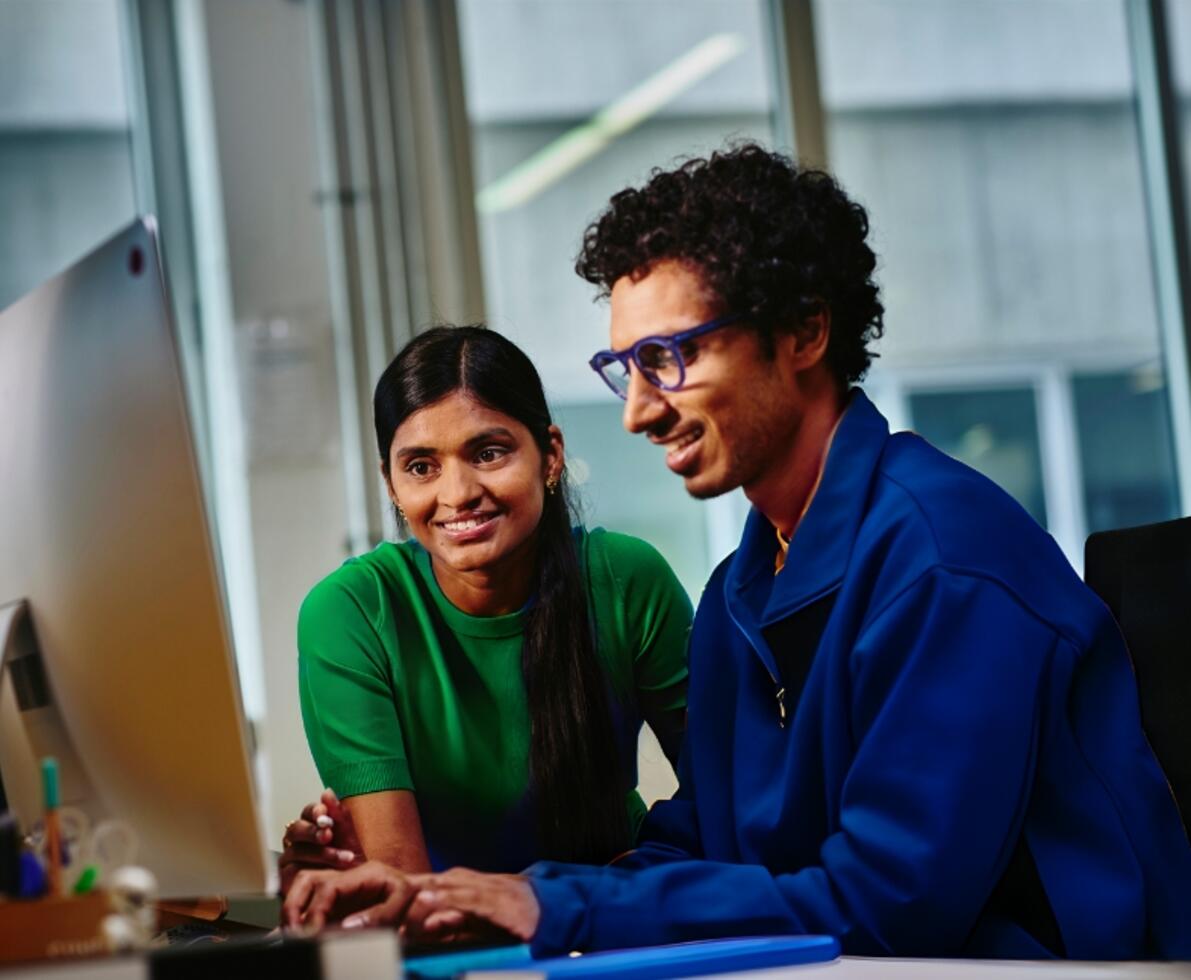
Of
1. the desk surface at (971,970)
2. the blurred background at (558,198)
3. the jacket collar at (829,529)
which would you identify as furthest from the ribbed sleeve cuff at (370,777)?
the blurred background at (558,198)

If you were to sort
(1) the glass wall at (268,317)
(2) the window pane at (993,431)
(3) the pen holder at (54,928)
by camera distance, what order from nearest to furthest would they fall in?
(3) the pen holder at (54,928), (1) the glass wall at (268,317), (2) the window pane at (993,431)

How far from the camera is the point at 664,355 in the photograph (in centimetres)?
131

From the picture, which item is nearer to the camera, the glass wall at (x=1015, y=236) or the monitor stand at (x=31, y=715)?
the monitor stand at (x=31, y=715)

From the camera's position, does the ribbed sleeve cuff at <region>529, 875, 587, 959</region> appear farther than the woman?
No

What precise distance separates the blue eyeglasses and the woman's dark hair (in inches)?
4.9

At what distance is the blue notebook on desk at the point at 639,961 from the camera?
0.89m

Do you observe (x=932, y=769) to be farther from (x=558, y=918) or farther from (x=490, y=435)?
(x=490, y=435)

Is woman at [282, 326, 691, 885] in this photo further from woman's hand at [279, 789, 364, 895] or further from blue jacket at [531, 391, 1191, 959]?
blue jacket at [531, 391, 1191, 959]

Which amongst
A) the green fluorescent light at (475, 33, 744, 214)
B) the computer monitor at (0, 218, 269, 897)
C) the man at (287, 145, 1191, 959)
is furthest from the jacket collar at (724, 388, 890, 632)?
the green fluorescent light at (475, 33, 744, 214)

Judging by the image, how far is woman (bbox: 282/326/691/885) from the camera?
1.36 meters

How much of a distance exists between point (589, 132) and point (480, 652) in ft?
7.22

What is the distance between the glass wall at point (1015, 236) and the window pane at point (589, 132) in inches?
10.6

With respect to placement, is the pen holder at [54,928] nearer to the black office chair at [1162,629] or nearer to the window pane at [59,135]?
the black office chair at [1162,629]

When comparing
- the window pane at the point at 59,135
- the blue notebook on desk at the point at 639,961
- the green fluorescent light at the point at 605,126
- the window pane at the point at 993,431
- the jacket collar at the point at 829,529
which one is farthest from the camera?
the window pane at the point at 993,431
